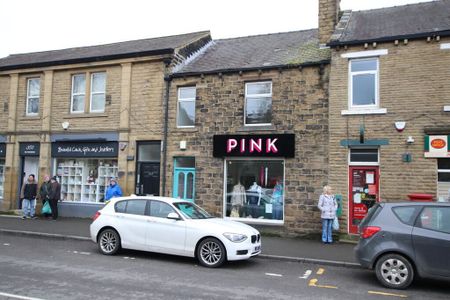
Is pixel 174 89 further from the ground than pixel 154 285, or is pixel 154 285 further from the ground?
pixel 174 89

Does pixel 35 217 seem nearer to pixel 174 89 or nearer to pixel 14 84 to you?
pixel 14 84

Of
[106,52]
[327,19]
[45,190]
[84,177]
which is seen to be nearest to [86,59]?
[106,52]

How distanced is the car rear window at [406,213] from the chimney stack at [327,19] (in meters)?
7.88

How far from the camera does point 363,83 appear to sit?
12.7m

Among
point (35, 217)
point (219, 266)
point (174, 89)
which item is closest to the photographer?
point (219, 266)

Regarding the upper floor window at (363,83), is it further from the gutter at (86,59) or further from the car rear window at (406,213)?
the gutter at (86,59)

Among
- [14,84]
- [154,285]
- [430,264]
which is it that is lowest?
[154,285]

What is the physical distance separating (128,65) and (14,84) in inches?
240

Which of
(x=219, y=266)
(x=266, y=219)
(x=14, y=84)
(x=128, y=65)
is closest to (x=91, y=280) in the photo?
(x=219, y=266)

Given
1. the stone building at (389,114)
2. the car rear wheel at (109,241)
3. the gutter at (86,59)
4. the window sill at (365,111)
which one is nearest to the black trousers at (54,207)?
the gutter at (86,59)

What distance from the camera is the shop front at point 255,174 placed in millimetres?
13453

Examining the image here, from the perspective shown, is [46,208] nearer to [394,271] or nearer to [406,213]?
[394,271]

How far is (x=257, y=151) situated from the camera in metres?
13.6

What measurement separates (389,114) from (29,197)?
1361cm
